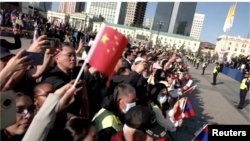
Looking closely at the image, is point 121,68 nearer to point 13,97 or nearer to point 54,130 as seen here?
point 54,130

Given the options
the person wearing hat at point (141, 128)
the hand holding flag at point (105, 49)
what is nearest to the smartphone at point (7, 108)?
the hand holding flag at point (105, 49)

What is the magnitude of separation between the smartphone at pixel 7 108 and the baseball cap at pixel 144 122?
1.17 meters

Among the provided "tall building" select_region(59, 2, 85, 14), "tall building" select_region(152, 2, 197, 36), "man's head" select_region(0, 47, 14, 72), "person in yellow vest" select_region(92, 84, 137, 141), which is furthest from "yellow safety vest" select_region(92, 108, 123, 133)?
"tall building" select_region(59, 2, 85, 14)

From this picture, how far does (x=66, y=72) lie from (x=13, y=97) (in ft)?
5.54

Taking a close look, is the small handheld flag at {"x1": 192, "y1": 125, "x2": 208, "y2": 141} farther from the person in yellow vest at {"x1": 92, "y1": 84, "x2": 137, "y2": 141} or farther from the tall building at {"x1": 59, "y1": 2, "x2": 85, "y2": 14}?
the tall building at {"x1": 59, "y1": 2, "x2": 85, "y2": 14}

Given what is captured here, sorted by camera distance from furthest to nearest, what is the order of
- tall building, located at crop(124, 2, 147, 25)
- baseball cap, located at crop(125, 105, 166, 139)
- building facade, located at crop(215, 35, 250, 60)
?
1. tall building, located at crop(124, 2, 147, 25)
2. building facade, located at crop(215, 35, 250, 60)
3. baseball cap, located at crop(125, 105, 166, 139)

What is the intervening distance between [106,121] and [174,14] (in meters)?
129

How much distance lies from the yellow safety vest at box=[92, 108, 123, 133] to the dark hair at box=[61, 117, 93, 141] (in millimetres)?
566

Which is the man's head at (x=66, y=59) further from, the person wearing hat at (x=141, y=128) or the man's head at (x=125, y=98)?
the person wearing hat at (x=141, y=128)

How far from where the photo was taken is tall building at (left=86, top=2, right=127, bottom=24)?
12331cm

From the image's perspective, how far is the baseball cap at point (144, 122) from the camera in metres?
1.83

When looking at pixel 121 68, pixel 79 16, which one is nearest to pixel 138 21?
pixel 79 16

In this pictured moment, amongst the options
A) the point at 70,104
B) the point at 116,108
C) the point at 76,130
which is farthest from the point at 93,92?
the point at 76,130

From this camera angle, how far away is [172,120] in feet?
10.5
